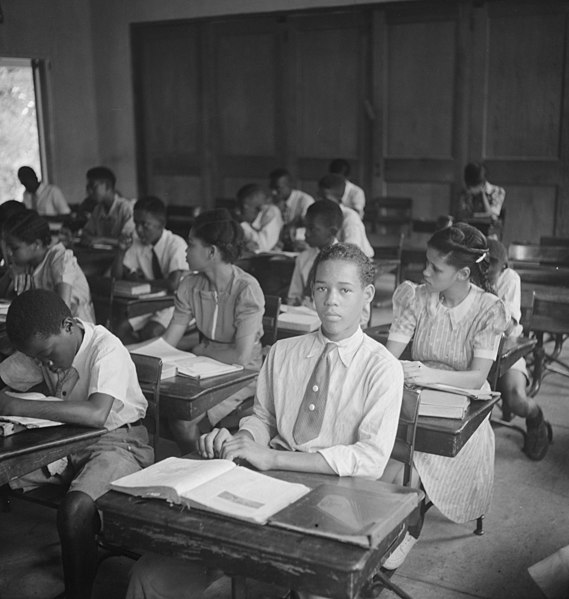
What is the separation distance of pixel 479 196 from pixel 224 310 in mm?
4473

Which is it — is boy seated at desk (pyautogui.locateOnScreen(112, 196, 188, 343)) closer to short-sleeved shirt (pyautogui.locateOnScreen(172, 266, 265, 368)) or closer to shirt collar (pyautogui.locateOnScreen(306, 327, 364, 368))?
short-sleeved shirt (pyautogui.locateOnScreen(172, 266, 265, 368))

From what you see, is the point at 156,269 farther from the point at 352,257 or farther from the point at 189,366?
the point at 352,257

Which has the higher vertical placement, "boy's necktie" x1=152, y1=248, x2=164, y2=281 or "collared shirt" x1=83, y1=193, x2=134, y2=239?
"collared shirt" x1=83, y1=193, x2=134, y2=239

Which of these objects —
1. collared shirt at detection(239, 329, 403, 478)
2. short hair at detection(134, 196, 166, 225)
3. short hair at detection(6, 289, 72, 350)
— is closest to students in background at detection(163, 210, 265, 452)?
short hair at detection(6, 289, 72, 350)

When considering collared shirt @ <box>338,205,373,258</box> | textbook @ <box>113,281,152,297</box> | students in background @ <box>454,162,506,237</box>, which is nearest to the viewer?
textbook @ <box>113,281,152,297</box>

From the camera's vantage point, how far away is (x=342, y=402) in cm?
210

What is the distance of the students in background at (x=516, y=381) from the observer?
11.8ft

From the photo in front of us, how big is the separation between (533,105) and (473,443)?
5776 millimetres

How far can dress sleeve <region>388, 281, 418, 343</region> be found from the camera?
3.19 metres

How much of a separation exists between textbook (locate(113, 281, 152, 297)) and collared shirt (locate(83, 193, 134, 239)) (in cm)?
225

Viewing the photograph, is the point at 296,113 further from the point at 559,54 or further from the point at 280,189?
the point at 559,54

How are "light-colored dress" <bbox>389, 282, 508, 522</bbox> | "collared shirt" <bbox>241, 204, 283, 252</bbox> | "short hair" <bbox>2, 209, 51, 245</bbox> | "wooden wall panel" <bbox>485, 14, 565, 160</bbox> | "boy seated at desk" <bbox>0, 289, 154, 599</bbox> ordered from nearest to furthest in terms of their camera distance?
"boy seated at desk" <bbox>0, 289, 154, 599</bbox>, "light-colored dress" <bbox>389, 282, 508, 522</bbox>, "short hair" <bbox>2, 209, 51, 245</bbox>, "collared shirt" <bbox>241, 204, 283, 252</bbox>, "wooden wall panel" <bbox>485, 14, 565, 160</bbox>

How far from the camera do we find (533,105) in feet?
25.6

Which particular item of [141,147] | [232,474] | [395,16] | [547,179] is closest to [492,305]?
[232,474]
